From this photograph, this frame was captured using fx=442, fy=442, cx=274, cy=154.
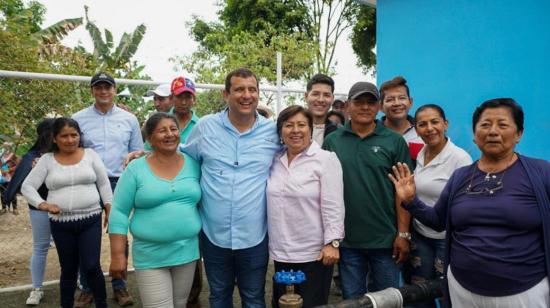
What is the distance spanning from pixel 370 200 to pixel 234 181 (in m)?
0.92

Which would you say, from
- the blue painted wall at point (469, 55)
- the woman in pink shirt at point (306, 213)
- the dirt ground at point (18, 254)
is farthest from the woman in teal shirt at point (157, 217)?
the dirt ground at point (18, 254)

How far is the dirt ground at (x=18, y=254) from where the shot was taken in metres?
5.80

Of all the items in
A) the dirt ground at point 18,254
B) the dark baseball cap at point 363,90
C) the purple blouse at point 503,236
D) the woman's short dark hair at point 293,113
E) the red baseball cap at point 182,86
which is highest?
the red baseball cap at point 182,86

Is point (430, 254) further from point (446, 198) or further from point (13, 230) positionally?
point (13, 230)

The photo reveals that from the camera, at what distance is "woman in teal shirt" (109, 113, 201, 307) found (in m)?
2.78

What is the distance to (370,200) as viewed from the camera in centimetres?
296

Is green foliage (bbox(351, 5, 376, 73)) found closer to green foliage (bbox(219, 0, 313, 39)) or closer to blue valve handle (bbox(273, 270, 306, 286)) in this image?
green foliage (bbox(219, 0, 313, 39))

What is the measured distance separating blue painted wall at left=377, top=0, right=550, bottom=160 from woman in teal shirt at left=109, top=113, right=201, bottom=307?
9.40 feet

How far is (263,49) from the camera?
1794cm

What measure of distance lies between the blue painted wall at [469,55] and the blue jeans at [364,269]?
1802 mm

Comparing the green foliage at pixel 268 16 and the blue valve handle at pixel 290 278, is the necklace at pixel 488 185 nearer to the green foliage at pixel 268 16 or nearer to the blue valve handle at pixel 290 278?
the blue valve handle at pixel 290 278

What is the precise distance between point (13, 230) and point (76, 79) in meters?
5.50

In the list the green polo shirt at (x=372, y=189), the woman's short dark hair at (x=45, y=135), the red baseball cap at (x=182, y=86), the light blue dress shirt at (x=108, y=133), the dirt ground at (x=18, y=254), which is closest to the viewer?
the green polo shirt at (x=372, y=189)

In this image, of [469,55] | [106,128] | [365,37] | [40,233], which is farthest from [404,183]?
[365,37]
